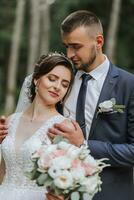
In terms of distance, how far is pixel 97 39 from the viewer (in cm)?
514

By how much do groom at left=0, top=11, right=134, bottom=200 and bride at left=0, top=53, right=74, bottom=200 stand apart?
0.18m

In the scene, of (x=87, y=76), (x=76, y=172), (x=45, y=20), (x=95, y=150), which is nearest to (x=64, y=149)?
(x=76, y=172)

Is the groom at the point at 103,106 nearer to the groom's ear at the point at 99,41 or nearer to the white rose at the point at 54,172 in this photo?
the groom's ear at the point at 99,41

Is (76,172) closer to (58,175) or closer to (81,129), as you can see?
(58,175)

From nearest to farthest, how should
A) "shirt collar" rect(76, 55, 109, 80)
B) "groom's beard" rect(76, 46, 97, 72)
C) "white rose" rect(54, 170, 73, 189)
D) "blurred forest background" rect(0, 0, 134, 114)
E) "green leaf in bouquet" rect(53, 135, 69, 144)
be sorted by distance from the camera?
"white rose" rect(54, 170, 73, 189), "green leaf in bouquet" rect(53, 135, 69, 144), "groom's beard" rect(76, 46, 97, 72), "shirt collar" rect(76, 55, 109, 80), "blurred forest background" rect(0, 0, 134, 114)

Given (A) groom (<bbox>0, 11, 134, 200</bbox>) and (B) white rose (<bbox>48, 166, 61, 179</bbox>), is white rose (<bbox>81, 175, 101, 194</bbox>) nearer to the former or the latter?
(B) white rose (<bbox>48, 166, 61, 179</bbox>)

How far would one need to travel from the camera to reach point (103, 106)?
4.96 m

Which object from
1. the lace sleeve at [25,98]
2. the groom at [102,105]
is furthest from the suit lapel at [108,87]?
the lace sleeve at [25,98]

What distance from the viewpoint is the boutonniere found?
16.1 ft

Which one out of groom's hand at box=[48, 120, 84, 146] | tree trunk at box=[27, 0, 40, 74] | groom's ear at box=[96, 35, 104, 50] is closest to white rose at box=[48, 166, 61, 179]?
groom's hand at box=[48, 120, 84, 146]

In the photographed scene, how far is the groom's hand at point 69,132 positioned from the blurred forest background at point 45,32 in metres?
18.7

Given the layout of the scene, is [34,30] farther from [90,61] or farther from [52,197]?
[52,197]

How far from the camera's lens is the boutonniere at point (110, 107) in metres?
4.92

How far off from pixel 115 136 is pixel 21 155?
29.1 inches
